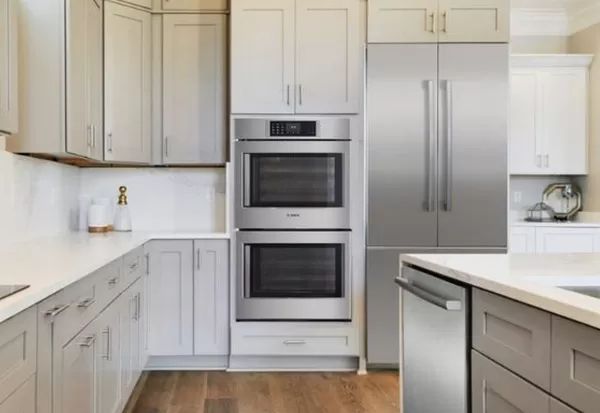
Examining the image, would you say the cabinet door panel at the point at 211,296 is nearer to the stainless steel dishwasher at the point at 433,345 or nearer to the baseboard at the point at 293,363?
the baseboard at the point at 293,363

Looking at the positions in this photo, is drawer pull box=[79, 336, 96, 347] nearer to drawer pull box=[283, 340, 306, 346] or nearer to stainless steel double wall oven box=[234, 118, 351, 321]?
stainless steel double wall oven box=[234, 118, 351, 321]

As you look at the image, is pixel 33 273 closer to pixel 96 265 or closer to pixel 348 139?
pixel 96 265

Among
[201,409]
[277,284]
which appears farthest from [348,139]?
[201,409]

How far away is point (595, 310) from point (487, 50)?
9.38ft

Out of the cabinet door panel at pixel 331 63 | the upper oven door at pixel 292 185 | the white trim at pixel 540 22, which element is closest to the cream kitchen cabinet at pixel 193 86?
the upper oven door at pixel 292 185

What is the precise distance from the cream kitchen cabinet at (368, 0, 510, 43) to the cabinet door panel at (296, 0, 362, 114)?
0.49 feet

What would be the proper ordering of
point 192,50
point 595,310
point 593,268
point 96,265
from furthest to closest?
point 192,50 → point 96,265 → point 593,268 → point 595,310

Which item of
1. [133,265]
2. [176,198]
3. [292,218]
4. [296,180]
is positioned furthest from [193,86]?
[133,265]

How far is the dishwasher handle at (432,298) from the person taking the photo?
1.55m

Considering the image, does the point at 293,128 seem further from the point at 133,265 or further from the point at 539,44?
the point at 539,44

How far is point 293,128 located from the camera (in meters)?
3.46

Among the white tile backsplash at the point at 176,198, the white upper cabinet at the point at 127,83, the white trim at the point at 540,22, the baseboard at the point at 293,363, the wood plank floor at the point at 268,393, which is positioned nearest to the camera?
the wood plank floor at the point at 268,393

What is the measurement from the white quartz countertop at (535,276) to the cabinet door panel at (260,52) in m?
1.75

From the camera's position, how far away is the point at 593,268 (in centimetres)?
170
